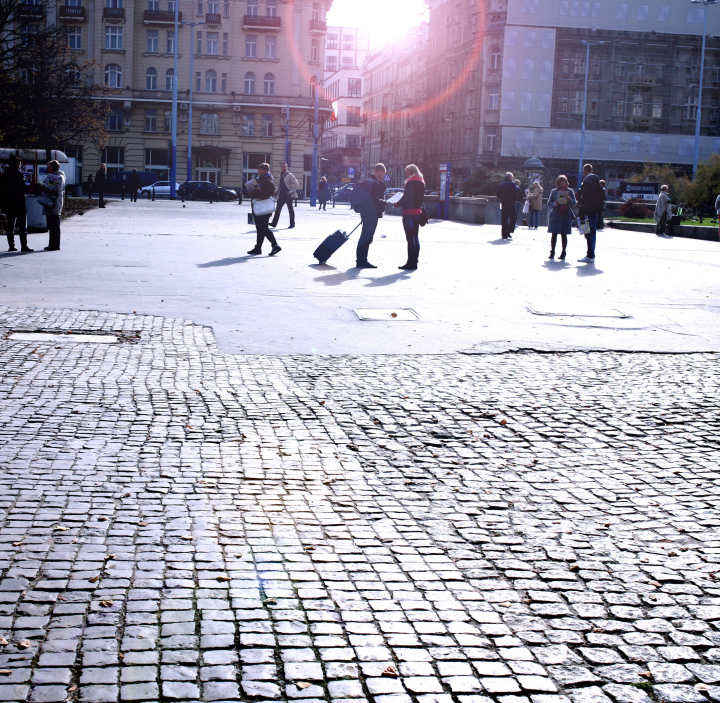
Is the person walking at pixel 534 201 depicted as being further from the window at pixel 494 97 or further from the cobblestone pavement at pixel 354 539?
the window at pixel 494 97

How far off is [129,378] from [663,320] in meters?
7.03

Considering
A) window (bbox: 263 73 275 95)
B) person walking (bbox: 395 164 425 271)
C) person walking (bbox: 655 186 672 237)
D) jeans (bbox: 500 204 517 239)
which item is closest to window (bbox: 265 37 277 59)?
window (bbox: 263 73 275 95)

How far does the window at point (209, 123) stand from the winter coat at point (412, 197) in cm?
6559

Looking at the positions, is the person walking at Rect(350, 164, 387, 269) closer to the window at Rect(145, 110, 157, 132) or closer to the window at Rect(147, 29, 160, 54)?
the window at Rect(145, 110, 157, 132)

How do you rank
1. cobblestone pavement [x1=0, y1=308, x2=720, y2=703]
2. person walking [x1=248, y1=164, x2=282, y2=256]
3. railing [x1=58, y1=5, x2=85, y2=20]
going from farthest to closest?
railing [x1=58, y1=5, x2=85, y2=20]
person walking [x1=248, y1=164, x2=282, y2=256]
cobblestone pavement [x1=0, y1=308, x2=720, y2=703]

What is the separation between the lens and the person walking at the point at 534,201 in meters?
35.8

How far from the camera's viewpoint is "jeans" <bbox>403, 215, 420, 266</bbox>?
56.3 feet

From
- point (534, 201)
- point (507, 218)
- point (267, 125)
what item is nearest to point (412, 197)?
point (507, 218)

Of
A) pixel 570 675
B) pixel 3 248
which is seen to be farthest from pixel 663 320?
pixel 3 248

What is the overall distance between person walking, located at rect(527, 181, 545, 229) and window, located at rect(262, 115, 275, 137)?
4657cm

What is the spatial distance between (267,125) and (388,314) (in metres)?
71.7

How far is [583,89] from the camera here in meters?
81.9

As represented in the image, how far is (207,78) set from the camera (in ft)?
262

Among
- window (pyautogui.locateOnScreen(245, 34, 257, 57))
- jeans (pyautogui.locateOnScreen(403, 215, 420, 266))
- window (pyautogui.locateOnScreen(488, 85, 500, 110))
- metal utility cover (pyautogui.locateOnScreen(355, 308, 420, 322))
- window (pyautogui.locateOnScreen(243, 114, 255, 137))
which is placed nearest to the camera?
metal utility cover (pyautogui.locateOnScreen(355, 308, 420, 322))
